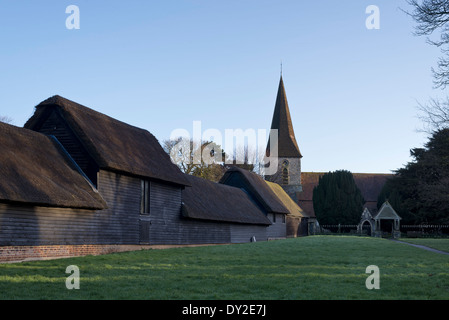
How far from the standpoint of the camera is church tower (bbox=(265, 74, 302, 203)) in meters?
76.8

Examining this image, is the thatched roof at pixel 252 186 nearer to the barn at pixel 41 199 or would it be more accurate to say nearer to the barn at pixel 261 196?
the barn at pixel 261 196

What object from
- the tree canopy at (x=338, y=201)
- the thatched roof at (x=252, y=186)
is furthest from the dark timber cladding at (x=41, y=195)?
the tree canopy at (x=338, y=201)

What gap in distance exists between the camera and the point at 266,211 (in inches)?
1881

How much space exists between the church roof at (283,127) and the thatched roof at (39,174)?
2213 inches

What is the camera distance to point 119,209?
2391 cm

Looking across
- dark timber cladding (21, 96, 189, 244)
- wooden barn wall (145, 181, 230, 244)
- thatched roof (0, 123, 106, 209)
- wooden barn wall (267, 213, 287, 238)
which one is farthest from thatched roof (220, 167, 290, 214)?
thatched roof (0, 123, 106, 209)

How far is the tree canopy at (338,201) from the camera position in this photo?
66.1 metres

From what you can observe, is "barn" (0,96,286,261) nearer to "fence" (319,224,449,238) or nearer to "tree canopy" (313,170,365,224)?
"fence" (319,224,449,238)

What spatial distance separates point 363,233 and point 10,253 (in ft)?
174

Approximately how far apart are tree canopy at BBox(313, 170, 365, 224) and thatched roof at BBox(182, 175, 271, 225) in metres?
22.3

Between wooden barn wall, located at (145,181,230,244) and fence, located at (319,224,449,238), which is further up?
wooden barn wall, located at (145,181,230,244)

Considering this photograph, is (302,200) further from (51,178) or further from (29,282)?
(29,282)

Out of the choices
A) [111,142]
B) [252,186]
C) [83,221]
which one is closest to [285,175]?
[252,186]

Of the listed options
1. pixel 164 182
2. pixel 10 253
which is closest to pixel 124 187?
pixel 164 182
